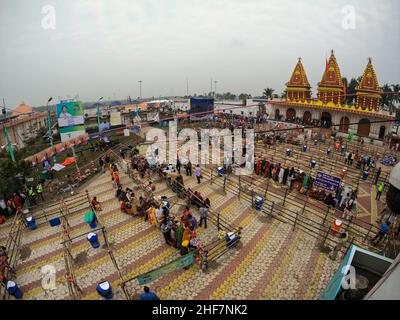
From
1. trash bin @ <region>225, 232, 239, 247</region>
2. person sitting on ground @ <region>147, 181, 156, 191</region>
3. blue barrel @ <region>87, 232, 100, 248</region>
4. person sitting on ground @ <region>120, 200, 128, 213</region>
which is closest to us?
trash bin @ <region>225, 232, 239, 247</region>

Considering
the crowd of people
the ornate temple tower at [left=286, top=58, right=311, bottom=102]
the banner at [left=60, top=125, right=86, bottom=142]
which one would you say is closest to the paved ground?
the crowd of people

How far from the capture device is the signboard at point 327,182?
486 inches

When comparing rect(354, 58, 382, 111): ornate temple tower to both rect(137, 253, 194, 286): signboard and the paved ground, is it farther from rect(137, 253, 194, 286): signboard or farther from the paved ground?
rect(137, 253, 194, 286): signboard

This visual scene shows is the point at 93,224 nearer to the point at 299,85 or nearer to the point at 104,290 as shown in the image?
the point at 104,290

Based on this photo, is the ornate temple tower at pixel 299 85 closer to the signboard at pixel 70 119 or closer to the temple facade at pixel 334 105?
the temple facade at pixel 334 105

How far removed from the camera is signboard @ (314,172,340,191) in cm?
1235

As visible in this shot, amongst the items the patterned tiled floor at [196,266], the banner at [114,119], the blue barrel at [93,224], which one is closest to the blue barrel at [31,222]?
the patterned tiled floor at [196,266]

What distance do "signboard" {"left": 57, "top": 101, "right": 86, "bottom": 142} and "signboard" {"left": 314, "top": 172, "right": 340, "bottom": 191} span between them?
89.0 feet

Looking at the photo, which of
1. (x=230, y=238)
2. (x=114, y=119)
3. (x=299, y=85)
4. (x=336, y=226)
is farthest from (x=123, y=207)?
(x=299, y=85)
